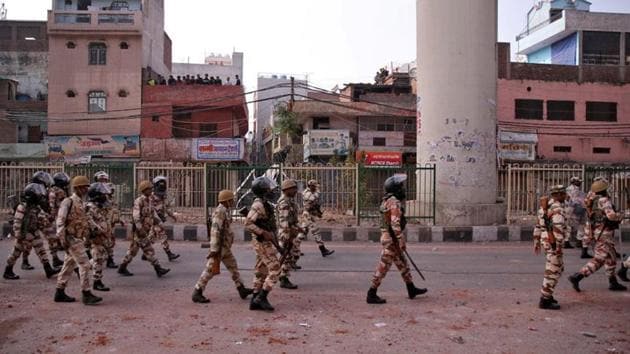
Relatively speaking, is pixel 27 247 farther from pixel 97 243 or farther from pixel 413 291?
pixel 413 291

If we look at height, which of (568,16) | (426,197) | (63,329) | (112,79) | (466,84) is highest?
(568,16)

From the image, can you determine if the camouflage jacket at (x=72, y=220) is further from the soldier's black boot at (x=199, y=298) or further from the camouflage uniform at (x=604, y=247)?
the camouflage uniform at (x=604, y=247)

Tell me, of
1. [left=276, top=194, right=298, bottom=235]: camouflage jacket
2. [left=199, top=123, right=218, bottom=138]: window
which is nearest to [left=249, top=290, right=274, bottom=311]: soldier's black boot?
[left=276, top=194, right=298, bottom=235]: camouflage jacket

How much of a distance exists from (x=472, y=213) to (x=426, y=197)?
1272 millimetres

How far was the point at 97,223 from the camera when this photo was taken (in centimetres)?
849

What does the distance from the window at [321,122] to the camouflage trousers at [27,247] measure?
28410 millimetres

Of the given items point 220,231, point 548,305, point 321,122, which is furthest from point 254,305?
point 321,122

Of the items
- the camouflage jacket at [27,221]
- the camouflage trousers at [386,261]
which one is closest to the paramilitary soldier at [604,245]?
the camouflage trousers at [386,261]

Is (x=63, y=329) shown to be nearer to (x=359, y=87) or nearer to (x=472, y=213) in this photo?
(x=472, y=213)

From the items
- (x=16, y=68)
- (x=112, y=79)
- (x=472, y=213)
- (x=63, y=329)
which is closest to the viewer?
(x=63, y=329)

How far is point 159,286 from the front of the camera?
8.45 m

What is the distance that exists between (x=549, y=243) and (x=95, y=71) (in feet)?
109

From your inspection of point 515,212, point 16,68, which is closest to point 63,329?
point 515,212

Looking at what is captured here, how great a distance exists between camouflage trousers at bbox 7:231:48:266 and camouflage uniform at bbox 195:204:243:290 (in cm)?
331
